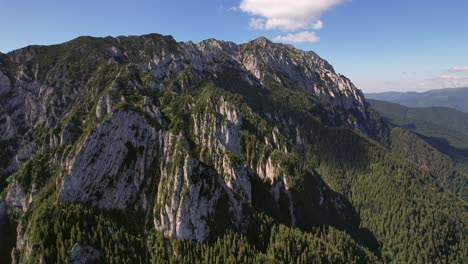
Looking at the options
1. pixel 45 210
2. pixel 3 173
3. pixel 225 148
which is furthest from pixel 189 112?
pixel 3 173

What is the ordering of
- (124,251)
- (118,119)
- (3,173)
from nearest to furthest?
(124,251) < (118,119) < (3,173)

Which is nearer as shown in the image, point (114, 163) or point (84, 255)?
point (84, 255)

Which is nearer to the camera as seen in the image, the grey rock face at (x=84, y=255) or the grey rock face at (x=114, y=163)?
the grey rock face at (x=84, y=255)

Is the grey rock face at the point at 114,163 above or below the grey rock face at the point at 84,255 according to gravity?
above

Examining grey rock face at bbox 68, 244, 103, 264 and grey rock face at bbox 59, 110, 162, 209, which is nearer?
grey rock face at bbox 68, 244, 103, 264

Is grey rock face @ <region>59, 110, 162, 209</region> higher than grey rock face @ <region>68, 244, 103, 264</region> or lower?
higher

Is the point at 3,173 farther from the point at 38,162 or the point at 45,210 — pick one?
the point at 45,210

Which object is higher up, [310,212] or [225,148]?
[225,148]

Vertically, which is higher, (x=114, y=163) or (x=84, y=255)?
(x=114, y=163)
